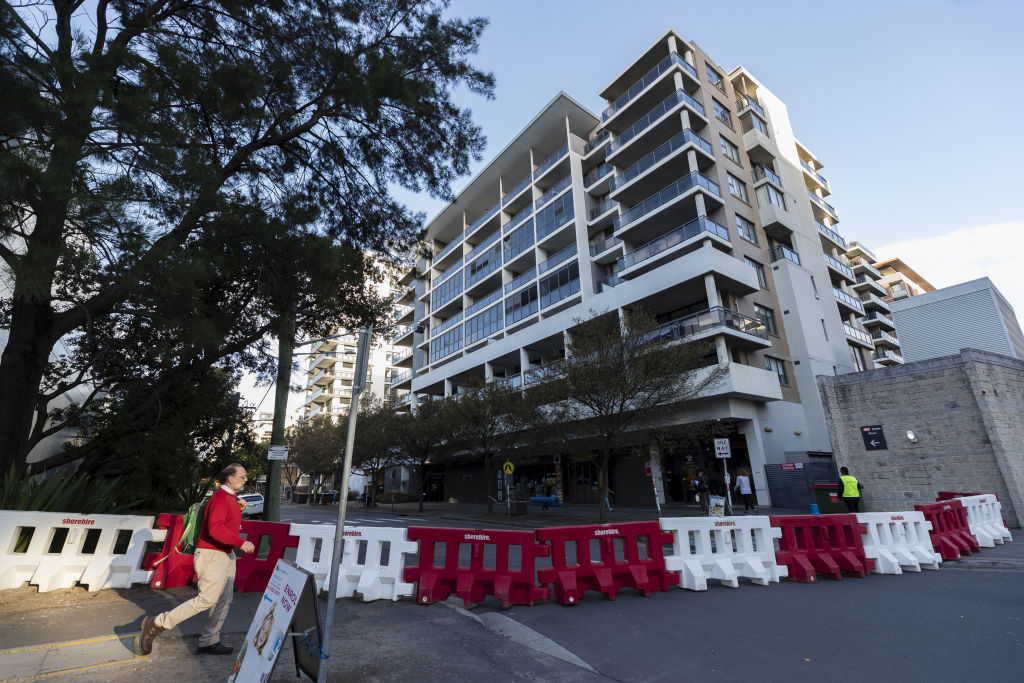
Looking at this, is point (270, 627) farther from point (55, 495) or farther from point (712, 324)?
point (712, 324)

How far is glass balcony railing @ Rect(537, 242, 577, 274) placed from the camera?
3264 centimetres

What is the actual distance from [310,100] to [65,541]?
731 centimetres

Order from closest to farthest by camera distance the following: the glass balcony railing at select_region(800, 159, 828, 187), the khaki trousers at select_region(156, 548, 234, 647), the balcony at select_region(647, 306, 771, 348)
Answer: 1. the khaki trousers at select_region(156, 548, 234, 647)
2. the balcony at select_region(647, 306, 771, 348)
3. the glass balcony railing at select_region(800, 159, 828, 187)

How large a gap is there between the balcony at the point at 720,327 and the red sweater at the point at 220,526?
19952 mm

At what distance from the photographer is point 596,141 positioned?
1373 inches

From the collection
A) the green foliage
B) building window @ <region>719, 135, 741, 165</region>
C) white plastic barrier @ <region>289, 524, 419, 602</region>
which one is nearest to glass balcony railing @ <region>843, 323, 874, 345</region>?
building window @ <region>719, 135, 741, 165</region>

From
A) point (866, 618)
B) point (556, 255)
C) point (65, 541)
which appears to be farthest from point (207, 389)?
point (556, 255)

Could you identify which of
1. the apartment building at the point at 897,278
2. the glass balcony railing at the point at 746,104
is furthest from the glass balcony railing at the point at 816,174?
the apartment building at the point at 897,278

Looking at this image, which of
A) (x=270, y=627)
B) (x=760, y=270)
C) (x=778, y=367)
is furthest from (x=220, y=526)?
(x=760, y=270)

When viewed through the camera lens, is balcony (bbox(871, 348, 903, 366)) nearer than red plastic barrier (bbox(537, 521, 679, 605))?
No

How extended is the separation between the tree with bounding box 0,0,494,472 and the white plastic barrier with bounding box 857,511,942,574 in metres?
9.31

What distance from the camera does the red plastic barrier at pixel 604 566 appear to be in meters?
5.93

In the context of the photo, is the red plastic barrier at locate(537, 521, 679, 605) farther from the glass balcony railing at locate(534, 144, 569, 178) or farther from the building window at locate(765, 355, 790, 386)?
the glass balcony railing at locate(534, 144, 569, 178)

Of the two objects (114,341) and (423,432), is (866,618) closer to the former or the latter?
(114,341)
